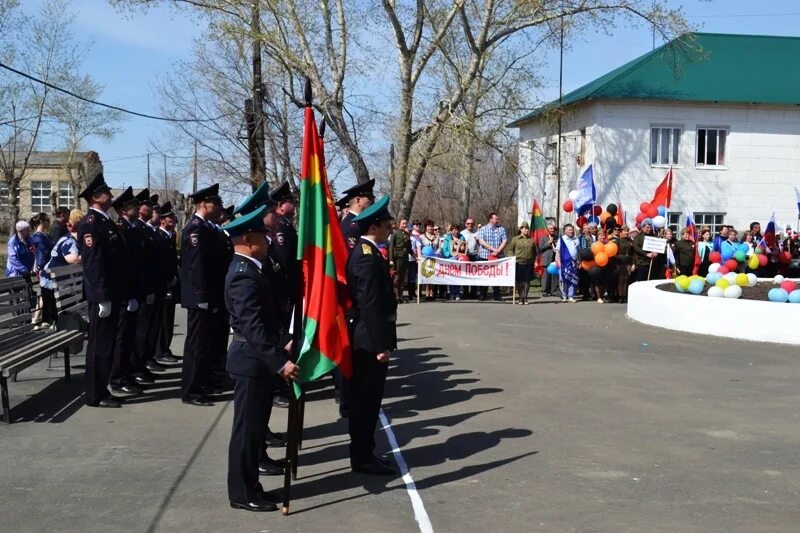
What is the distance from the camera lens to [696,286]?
16.1 m


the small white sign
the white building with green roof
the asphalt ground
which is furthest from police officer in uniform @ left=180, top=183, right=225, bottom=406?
the white building with green roof

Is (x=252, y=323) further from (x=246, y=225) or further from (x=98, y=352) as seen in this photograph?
(x=98, y=352)

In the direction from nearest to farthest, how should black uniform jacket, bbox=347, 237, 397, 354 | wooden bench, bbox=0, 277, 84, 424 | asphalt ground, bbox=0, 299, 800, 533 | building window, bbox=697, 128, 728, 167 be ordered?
asphalt ground, bbox=0, 299, 800, 533
black uniform jacket, bbox=347, 237, 397, 354
wooden bench, bbox=0, 277, 84, 424
building window, bbox=697, 128, 728, 167

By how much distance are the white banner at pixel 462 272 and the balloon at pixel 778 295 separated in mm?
Answer: 6505

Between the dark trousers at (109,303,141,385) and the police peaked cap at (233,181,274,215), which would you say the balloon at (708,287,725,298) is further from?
the police peaked cap at (233,181,274,215)

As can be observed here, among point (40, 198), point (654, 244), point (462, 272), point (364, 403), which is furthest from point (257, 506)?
point (40, 198)

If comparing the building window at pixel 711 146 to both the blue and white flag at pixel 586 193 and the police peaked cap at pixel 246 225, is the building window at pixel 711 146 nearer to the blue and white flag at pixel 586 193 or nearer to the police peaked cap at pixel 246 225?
the blue and white flag at pixel 586 193

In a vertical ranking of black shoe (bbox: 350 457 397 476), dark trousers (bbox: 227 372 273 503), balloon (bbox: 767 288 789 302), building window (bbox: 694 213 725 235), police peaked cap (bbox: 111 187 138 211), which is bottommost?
black shoe (bbox: 350 457 397 476)

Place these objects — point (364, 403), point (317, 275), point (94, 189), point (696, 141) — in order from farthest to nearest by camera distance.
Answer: point (696, 141)
point (94, 189)
point (364, 403)
point (317, 275)

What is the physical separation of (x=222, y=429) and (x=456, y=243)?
44.9 ft

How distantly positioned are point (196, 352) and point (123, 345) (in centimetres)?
92

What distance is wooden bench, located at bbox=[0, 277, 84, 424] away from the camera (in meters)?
7.86

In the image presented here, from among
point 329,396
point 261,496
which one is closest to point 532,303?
point 329,396

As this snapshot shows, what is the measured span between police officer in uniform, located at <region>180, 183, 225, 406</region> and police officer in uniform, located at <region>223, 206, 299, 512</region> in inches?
126
